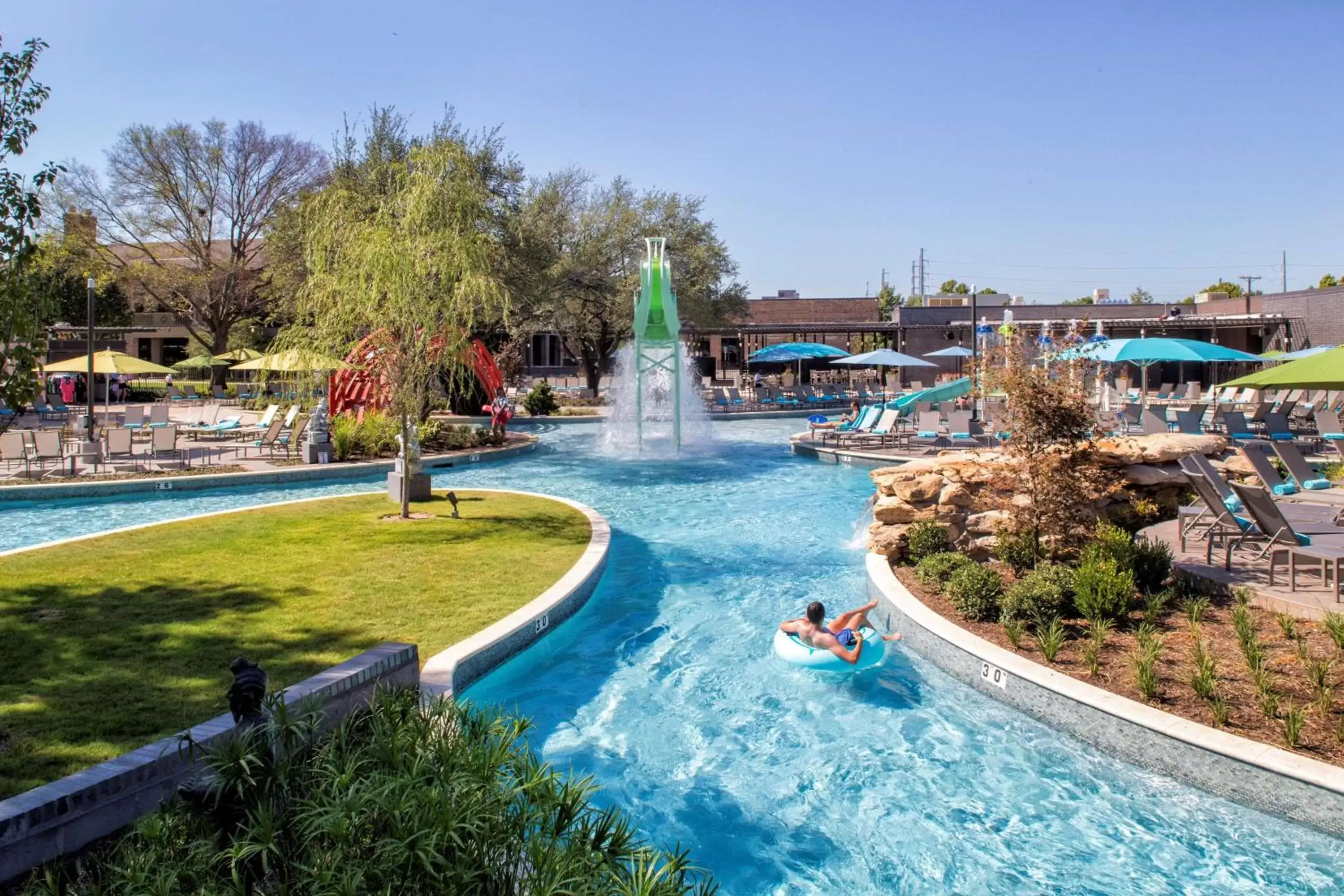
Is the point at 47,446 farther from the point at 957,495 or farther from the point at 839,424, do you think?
the point at 839,424

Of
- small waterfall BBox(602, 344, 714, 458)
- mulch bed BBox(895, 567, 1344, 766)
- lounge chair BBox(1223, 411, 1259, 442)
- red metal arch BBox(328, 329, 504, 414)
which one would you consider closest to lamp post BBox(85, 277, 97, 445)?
red metal arch BBox(328, 329, 504, 414)

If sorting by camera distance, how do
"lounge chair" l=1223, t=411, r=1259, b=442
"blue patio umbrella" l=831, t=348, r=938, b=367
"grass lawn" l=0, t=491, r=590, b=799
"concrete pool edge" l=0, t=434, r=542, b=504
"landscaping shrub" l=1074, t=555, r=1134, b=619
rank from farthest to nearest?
1. "blue patio umbrella" l=831, t=348, r=938, b=367
2. "lounge chair" l=1223, t=411, r=1259, b=442
3. "concrete pool edge" l=0, t=434, r=542, b=504
4. "landscaping shrub" l=1074, t=555, r=1134, b=619
5. "grass lawn" l=0, t=491, r=590, b=799

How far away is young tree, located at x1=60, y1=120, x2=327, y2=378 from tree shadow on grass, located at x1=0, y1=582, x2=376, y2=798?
36.9 metres

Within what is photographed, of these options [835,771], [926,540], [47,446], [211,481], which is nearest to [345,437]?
[211,481]

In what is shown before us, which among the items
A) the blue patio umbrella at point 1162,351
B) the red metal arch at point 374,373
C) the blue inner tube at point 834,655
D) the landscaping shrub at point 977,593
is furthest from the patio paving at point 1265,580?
the blue patio umbrella at point 1162,351

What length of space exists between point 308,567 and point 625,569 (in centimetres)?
358

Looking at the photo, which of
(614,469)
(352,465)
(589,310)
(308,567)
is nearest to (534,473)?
(614,469)

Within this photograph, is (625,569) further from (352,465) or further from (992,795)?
(352,465)

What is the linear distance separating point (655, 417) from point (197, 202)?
2792cm

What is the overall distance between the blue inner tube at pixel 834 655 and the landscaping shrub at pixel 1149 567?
239cm

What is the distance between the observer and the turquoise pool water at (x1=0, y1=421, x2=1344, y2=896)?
4.82m

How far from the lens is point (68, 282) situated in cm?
4556

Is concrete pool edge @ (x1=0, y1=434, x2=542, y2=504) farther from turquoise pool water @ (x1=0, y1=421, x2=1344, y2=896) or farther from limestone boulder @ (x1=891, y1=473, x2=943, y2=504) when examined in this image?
limestone boulder @ (x1=891, y1=473, x2=943, y2=504)

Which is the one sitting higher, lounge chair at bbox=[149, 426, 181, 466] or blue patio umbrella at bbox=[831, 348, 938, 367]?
blue patio umbrella at bbox=[831, 348, 938, 367]
